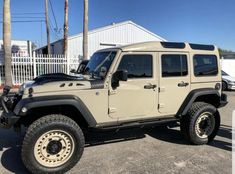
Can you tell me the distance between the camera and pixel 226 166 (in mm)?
4242

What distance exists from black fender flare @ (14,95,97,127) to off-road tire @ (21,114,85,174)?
250 millimetres

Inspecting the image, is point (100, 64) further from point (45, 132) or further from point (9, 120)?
point (9, 120)

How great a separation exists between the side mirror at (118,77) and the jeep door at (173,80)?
3.11ft

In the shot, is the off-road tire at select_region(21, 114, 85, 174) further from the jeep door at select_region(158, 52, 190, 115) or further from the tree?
the tree

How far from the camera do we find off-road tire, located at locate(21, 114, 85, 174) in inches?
Answer: 149

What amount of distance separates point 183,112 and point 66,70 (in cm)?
1222

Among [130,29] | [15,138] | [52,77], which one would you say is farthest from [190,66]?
[130,29]

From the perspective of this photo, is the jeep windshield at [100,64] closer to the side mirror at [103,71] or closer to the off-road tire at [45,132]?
the side mirror at [103,71]

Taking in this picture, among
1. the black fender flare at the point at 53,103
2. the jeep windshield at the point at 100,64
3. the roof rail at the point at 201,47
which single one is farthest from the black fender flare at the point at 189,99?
the black fender flare at the point at 53,103

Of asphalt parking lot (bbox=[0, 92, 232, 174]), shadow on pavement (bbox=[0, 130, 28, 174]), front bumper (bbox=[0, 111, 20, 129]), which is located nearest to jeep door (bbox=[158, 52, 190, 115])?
asphalt parking lot (bbox=[0, 92, 232, 174])

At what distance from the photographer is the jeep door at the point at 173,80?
4.88 metres

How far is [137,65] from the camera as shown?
468cm

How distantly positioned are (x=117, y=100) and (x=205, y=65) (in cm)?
222

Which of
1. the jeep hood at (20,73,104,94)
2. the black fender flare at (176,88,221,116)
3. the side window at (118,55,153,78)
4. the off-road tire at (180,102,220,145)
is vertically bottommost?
the off-road tire at (180,102,220,145)
